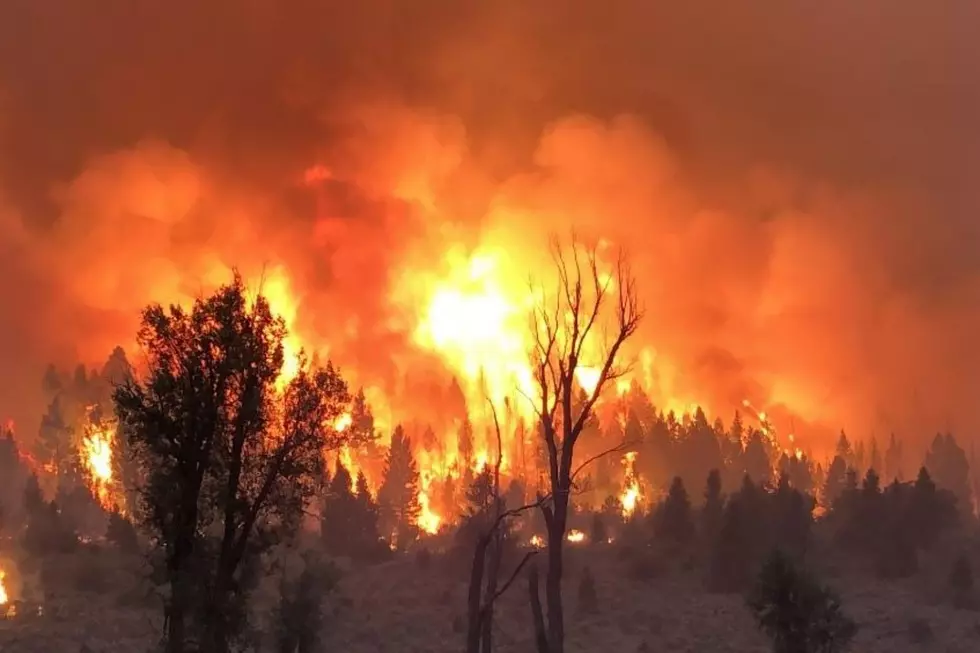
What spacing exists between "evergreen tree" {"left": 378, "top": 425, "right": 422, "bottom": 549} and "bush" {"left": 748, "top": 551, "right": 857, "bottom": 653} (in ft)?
218

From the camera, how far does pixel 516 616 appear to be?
223ft

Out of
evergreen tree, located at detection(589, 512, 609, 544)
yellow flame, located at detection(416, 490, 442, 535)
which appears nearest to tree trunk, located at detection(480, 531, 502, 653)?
evergreen tree, located at detection(589, 512, 609, 544)

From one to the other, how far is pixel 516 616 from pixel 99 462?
9042 cm

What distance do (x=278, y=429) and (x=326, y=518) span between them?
6836 cm

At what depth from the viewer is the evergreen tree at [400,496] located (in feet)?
389

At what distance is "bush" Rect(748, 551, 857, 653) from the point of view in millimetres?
46756

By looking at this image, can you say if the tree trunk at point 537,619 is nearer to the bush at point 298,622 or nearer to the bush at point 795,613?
the bush at point 795,613

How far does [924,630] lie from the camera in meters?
59.5

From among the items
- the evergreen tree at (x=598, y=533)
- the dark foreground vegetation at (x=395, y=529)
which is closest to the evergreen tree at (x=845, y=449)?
the dark foreground vegetation at (x=395, y=529)

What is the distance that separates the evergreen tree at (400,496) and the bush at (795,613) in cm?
6646

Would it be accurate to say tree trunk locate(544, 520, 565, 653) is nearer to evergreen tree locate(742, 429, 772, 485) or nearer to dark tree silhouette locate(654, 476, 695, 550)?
dark tree silhouette locate(654, 476, 695, 550)

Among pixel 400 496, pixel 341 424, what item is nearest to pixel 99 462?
pixel 400 496

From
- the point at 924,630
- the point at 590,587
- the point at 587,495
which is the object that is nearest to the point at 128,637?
the point at 590,587

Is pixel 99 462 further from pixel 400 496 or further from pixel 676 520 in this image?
pixel 676 520
